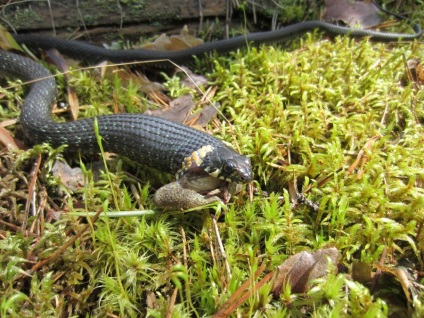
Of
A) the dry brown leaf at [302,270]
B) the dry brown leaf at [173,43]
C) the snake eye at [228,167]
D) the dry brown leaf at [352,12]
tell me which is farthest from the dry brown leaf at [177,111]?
the dry brown leaf at [352,12]

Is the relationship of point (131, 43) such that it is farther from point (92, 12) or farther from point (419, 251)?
point (419, 251)

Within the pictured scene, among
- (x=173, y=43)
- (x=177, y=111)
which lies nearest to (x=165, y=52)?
(x=173, y=43)

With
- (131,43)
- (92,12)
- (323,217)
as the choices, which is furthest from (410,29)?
(92,12)

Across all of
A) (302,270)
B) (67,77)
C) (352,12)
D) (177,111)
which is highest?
(352,12)

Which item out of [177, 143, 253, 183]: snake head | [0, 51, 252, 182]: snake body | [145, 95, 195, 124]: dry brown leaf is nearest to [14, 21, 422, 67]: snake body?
[145, 95, 195, 124]: dry brown leaf

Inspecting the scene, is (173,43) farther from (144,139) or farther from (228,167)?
(228,167)

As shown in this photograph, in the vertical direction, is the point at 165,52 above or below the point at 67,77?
above

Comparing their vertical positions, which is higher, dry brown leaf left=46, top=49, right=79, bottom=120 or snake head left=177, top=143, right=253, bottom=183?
dry brown leaf left=46, top=49, right=79, bottom=120

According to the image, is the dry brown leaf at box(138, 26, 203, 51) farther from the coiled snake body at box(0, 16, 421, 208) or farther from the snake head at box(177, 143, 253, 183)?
the snake head at box(177, 143, 253, 183)

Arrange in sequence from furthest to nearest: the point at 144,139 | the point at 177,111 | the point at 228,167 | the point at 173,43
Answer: the point at 173,43
the point at 177,111
the point at 144,139
the point at 228,167

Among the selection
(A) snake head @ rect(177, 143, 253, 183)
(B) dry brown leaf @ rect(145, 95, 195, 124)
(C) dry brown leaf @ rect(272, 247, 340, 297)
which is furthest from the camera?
(B) dry brown leaf @ rect(145, 95, 195, 124)
